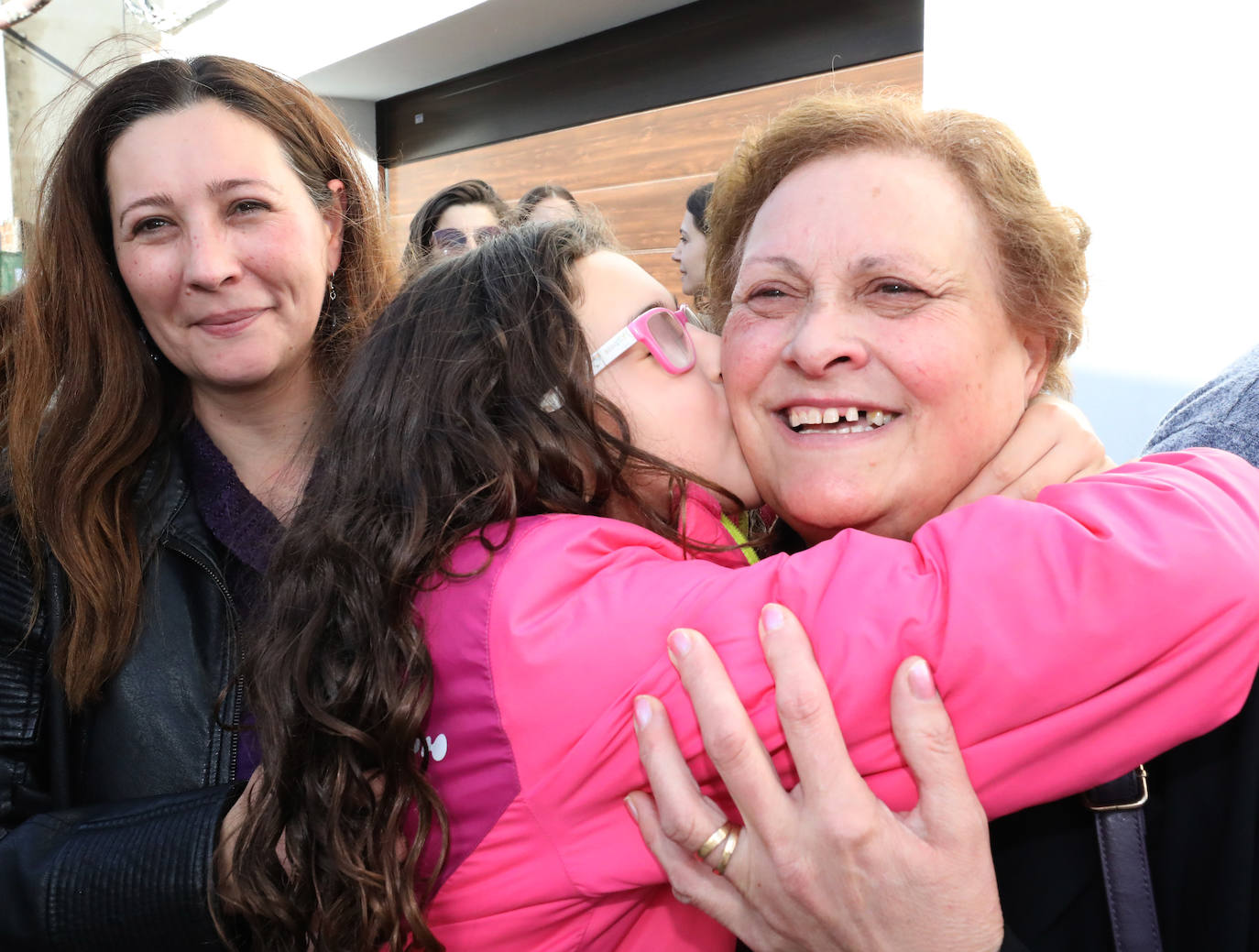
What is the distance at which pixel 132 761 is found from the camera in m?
1.89

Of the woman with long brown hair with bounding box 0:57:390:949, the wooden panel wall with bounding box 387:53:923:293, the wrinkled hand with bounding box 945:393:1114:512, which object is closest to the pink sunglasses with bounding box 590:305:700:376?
the wrinkled hand with bounding box 945:393:1114:512

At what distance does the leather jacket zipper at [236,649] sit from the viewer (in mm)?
1883

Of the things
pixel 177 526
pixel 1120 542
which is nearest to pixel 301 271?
pixel 177 526

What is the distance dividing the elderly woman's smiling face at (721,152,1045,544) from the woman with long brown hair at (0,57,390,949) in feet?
3.49

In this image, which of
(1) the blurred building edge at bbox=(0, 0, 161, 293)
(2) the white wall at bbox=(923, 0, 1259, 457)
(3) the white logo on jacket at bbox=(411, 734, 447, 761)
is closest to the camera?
(3) the white logo on jacket at bbox=(411, 734, 447, 761)

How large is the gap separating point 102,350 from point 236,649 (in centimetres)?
76

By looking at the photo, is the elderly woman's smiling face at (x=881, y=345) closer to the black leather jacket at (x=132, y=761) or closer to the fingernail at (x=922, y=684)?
the fingernail at (x=922, y=684)

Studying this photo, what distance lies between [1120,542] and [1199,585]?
0.10 m

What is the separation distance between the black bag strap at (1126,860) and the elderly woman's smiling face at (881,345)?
552mm

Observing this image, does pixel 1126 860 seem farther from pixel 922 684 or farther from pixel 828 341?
pixel 828 341

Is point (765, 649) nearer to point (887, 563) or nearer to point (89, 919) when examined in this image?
point (887, 563)

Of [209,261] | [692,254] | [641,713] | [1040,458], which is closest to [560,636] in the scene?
[641,713]

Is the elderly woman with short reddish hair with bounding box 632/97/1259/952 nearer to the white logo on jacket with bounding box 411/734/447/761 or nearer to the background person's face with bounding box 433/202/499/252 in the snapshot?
the white logo on jacket with bounding box 411/734/447/761

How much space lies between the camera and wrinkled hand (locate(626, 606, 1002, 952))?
1170mm
